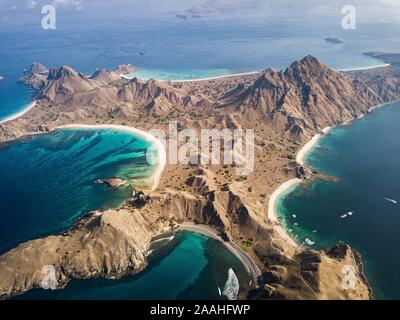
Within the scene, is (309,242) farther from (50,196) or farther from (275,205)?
(50,196)

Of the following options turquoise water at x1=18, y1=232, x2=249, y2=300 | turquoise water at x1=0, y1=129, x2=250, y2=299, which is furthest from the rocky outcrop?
turquoise water at x1=18, y1=232, x2=249, y2=300

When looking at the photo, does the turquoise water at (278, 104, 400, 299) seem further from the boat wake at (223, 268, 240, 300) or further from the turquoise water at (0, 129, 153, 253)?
the turquoise water at (0, 129, 153, 253)

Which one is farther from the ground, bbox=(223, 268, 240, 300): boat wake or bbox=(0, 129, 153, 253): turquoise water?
bbox=(0, 129, 153, 253): turquoise water

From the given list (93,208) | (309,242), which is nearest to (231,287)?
(309,242)

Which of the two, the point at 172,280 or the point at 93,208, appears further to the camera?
the point at 93,208

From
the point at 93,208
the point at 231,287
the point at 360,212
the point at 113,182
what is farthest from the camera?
the point at 113,182
